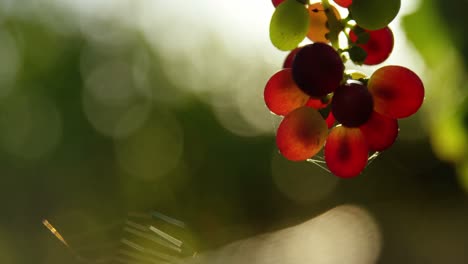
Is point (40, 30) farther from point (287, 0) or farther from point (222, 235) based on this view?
point (287, 0)

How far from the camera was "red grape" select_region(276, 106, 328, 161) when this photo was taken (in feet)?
2.63

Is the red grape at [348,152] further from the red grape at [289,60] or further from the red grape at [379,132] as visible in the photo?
the red grape at [289,60]

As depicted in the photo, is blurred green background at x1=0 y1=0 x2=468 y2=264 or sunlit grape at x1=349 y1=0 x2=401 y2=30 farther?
blurred green background at x1=0 y1=0 x2=468 y2=264

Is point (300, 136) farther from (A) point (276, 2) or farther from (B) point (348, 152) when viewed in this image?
(A) point (276, 2)

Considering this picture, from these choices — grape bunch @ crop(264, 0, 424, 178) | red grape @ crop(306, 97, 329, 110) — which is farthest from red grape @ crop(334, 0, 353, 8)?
red grape @ crop(306, 97, 329, 110)

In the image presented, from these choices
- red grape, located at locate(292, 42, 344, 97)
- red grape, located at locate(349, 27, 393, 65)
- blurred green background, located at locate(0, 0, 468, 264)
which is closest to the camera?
red grape, located at locate(292, 42, 344, 97)

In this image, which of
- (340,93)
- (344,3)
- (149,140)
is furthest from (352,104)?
(149,140)

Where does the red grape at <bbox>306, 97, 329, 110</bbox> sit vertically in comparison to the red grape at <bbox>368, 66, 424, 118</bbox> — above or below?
above

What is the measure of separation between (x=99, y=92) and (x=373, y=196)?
7.35 meters

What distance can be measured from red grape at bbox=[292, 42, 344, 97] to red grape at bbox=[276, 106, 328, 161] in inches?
1.5

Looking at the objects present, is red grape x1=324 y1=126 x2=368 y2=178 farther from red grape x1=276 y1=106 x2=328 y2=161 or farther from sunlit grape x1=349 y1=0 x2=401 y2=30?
sunlit grape x1=349 y1=0 x2=401 y2=30

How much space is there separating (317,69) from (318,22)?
122 mm

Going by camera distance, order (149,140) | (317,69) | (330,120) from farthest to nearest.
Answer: (149,140) < (330,120) < (317,69)

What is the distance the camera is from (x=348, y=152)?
2.63 ft
